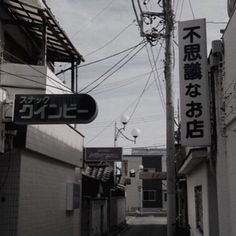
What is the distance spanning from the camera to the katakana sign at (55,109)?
10.7 meters

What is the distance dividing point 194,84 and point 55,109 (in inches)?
125

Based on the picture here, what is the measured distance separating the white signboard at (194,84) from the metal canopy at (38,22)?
486 cm

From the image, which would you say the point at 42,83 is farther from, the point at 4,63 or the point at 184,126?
the point at 184,126

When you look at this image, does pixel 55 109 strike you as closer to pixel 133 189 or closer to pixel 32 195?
pixel 32 195

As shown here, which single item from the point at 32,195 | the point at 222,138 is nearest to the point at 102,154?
the point at 32,195

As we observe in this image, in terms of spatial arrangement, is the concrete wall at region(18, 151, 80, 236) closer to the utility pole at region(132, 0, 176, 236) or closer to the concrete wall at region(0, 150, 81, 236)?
the concrete wall at region(0, 150, 81, 236)

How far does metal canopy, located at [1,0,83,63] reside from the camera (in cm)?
1424

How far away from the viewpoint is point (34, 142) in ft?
44.5

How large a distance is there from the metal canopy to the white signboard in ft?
15.9

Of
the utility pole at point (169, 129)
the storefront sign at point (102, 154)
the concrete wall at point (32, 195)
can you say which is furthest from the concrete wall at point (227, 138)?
the storefront sign at point (102, 154)

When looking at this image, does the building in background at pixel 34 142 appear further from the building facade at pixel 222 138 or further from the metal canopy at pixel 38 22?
the building facade at pixel 222 138

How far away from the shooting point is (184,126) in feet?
36.2

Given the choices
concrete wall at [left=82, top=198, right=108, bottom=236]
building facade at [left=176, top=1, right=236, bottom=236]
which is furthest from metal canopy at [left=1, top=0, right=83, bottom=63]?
concrete wall at [left=82, top=198, right=108, bottom=236]

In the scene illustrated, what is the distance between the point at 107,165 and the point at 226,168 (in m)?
21.2
